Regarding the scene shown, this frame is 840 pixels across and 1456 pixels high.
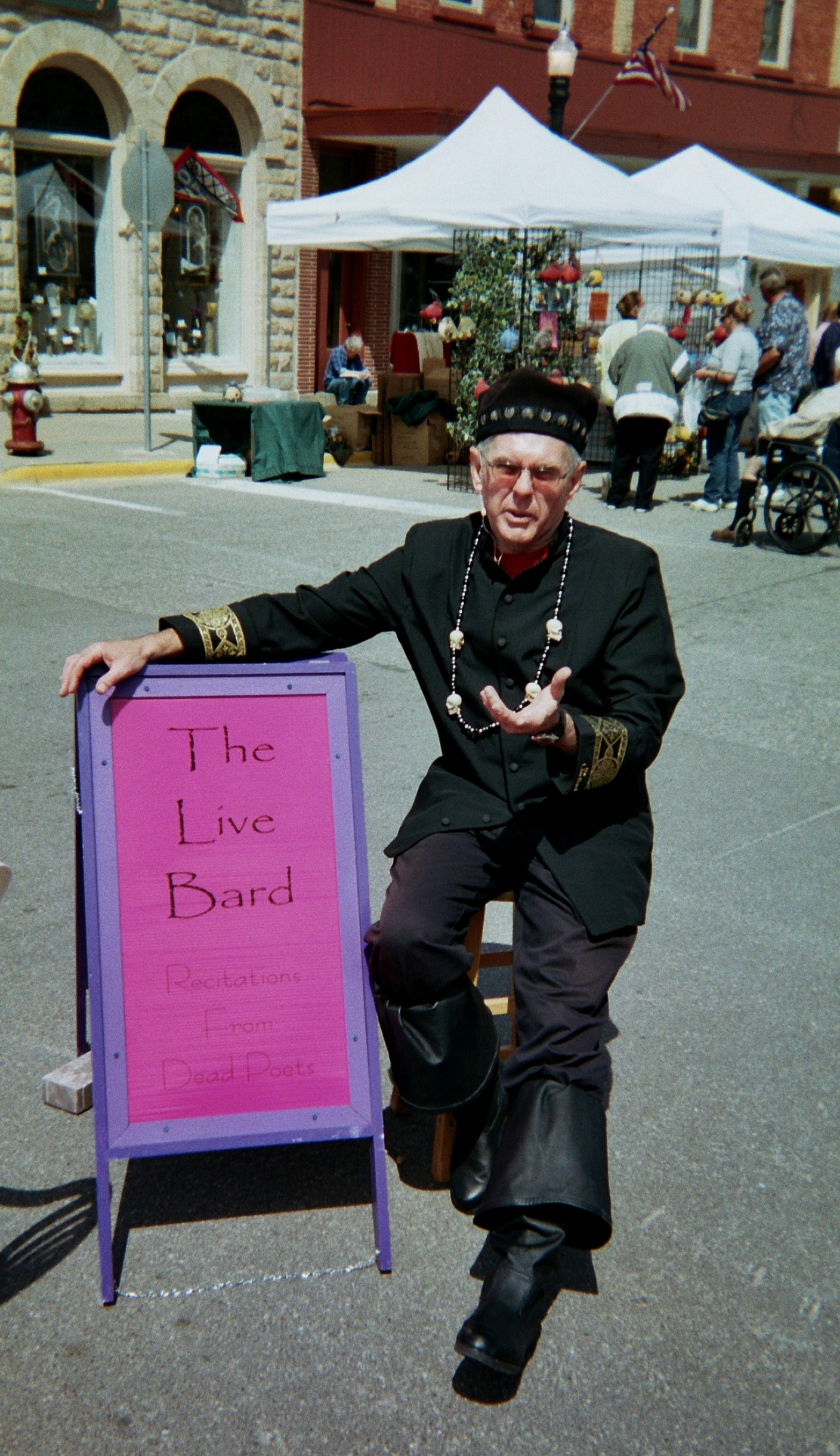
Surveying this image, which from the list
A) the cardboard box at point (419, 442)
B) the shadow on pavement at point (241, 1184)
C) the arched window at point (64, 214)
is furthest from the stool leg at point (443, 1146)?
the arched window at point (64, 214)

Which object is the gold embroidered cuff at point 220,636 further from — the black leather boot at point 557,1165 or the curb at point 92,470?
the curb at point 92,470

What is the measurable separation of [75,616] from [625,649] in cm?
545

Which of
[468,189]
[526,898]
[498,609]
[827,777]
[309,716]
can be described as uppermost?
[468,189]

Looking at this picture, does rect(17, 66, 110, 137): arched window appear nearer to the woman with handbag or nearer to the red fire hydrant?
the red fire hydrant

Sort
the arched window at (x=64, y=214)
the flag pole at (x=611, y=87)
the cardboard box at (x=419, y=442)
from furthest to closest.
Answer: the flag pole at (x=611, y=87) < the arched window at (x=64, y=214) < the cardboard box at (x=419, y=442)

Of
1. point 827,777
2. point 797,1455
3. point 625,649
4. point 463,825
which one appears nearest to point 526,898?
point 463,825

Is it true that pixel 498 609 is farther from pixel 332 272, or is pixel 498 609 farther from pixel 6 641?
pixel 332 272

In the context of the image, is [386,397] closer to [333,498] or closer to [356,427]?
[356,427]

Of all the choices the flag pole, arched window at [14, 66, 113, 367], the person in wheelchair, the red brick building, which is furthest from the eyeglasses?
the red brick building

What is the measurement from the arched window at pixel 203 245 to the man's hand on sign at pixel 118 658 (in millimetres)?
18203

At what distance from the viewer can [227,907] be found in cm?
300

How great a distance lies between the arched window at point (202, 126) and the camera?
19891 mm

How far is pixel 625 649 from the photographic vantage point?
3061mm

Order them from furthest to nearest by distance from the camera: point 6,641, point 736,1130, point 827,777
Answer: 1. point 6,641
2. point 827,777
3. point 736,1130
